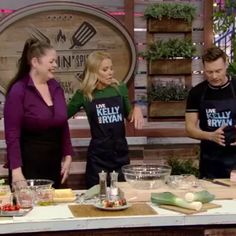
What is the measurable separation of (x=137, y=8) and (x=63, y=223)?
2806mm

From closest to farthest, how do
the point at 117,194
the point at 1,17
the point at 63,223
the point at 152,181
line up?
the point at 63,223 → the point at 117,194 → the point at 152,181 → the point at 1,17

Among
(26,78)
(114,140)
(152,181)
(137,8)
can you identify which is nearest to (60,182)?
(114,140)

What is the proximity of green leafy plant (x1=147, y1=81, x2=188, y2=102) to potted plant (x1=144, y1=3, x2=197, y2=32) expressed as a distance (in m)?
0.49

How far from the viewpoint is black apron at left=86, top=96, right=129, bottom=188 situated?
4031 mm

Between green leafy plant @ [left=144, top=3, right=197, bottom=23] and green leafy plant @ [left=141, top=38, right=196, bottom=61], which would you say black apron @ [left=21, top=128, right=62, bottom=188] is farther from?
green leafy plant @ [left=144, top=3, right=197, bottom=23]

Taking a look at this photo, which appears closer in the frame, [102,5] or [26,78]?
[26,78]

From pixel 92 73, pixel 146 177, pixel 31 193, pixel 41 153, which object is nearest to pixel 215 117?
pixel 92 73

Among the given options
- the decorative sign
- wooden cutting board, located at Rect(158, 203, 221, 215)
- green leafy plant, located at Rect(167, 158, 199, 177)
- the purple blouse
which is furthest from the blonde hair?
wooden cutting board, located at Rect(158, 203, 221, 215)

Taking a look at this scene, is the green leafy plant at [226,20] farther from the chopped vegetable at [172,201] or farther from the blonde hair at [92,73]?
the chopped vegetable at [172,201]

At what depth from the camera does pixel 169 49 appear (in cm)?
482

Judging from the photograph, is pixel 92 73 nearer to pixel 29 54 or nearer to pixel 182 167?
pixel 29 54

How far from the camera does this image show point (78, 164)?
4.81 m

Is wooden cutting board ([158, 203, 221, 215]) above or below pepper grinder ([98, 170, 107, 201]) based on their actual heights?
below

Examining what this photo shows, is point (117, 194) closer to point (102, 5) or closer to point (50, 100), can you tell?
point (50, 100)
